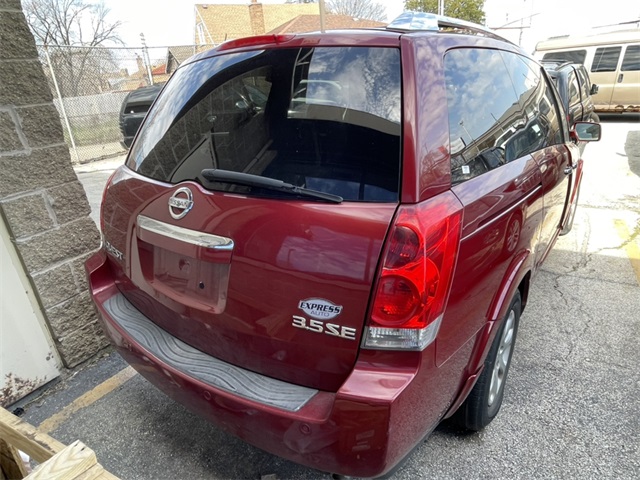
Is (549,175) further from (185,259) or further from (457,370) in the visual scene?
(185,259)

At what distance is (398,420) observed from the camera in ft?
4.59

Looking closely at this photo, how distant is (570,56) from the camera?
44.6 ft

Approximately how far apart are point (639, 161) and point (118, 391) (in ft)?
30.6

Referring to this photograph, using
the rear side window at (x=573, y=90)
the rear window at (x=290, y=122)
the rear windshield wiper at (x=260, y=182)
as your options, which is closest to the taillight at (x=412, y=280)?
the rear window at (x=290, y=122)

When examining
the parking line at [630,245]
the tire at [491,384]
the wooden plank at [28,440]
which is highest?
the wooden plank at [28,440]

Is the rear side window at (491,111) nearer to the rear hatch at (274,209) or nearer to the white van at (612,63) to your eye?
the rear hatch at (274,209)

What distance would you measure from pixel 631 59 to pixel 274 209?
1505 centimetres

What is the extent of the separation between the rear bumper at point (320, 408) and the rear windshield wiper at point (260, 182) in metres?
0.56

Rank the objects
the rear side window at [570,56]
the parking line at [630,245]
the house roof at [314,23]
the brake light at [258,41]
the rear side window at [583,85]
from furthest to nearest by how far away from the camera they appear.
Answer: the house roof at [314,23] → the rear side window at [570,56] → the rear side window at [583,85] → the parking line at [630,245] → the brake light at [258,41]

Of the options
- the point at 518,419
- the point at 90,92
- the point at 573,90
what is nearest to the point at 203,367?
the point at 518,419

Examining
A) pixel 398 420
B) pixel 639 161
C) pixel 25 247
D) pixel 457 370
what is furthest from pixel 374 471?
pixel 639 161

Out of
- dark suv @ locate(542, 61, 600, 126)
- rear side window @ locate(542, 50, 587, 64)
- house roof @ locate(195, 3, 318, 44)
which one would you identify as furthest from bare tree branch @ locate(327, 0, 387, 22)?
dark suv @ locate(542, 61, 600, 126)

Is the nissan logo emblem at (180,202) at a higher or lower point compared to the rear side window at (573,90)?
higher

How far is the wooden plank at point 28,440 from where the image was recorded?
5.09 feet
